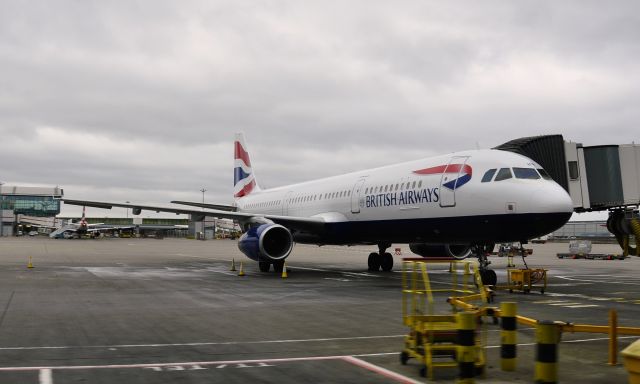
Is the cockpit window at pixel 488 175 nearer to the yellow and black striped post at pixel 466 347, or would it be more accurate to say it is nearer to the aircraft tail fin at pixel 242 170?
the yellow and black striped post at pixel 466 347

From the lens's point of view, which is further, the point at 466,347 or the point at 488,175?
the point at 488,175

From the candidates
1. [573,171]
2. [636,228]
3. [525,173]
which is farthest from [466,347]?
[636,228]

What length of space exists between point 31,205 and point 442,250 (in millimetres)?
148735

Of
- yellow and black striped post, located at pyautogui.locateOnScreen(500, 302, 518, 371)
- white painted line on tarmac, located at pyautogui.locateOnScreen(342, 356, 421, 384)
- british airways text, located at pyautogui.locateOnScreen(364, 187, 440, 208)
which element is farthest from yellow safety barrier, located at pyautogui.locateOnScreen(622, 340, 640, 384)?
british airways text, located at pyautogui.locateOnScreen(364, 187, 440, 208)

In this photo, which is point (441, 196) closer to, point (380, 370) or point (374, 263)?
point (374, 263)

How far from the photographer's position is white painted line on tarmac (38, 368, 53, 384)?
6555mm

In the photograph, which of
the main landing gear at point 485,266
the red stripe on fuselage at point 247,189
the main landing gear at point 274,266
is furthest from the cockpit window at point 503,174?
the red stripe on fuselage at point 247,189

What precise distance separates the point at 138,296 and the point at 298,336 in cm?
745

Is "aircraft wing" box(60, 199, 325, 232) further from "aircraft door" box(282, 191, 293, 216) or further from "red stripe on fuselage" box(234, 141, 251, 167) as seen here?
"red stripe on fuselage" box(234, 141, 251, 167)

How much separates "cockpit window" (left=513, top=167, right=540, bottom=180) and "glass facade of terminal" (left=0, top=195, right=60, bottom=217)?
495ft

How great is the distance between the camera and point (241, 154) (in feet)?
129

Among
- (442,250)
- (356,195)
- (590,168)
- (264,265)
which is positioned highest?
(590,168)

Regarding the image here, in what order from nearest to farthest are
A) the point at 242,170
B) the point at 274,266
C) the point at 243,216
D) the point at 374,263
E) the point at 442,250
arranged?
the point at 442,250
the point at 274,266
the point at 243,216
the point at 374,263
the point at 242,170

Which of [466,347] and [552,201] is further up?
[552,201]
